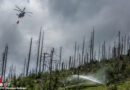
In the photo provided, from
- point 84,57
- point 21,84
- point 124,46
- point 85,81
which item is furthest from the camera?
point 84,57

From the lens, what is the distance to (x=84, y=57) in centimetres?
9181

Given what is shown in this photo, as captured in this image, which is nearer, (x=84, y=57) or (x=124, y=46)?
(x=124, y=46)

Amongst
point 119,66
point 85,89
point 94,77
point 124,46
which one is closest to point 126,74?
point 119,66

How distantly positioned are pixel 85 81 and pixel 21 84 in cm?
2082

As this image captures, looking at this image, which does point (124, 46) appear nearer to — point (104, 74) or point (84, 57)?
point (84, 57)

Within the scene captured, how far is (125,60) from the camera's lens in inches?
3076

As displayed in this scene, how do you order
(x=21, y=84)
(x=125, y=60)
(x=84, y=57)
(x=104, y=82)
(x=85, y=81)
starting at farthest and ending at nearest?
(x=84, y=57) → (x=125, y=60) → (x=85, y=81) → (x=104, y=82) → (x=21, y=84)

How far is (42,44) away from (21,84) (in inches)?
536

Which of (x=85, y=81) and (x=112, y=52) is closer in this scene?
(x=85, y=81)

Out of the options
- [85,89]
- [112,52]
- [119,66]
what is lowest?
[85,89]

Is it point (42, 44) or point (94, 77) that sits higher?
point (42, 44)

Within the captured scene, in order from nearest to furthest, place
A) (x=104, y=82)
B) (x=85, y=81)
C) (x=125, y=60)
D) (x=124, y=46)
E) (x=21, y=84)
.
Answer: (x=21, y=84)
(x=104, y=82)
(x=85, y=81)
(x=125, y=60)
(x=124, y=46)

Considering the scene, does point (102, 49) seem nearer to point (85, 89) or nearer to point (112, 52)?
point (112, 52)

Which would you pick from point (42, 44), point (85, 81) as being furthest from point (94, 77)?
point (42, 44)
